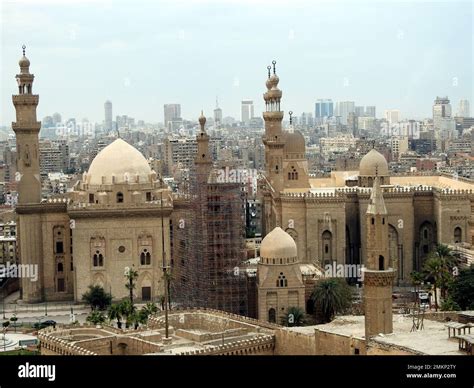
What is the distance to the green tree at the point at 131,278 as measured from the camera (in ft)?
61.4

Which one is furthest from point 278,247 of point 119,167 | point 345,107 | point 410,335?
point 345,107

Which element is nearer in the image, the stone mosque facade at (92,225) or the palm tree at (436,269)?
the palm tree at (436,269)

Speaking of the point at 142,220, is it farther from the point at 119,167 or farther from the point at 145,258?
the point at 119,167

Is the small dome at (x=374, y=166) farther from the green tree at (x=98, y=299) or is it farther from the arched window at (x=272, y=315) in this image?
the green tree at (x=98, y=299)

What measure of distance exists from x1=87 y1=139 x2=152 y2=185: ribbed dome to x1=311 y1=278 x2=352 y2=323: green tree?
16.3 ft

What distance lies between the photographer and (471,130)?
35.1 meters

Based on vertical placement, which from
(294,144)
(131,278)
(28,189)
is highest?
(294,144)

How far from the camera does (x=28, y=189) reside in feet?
65.8

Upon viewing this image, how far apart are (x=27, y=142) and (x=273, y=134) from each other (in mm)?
4703

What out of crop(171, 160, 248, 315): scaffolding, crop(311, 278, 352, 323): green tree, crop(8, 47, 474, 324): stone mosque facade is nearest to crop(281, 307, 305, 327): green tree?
crop(311, 278, 352, 323): green tree

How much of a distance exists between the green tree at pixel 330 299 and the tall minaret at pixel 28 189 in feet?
19.4

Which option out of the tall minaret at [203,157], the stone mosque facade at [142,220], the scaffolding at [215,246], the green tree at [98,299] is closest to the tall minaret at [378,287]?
the scaffolding at [215,246]
